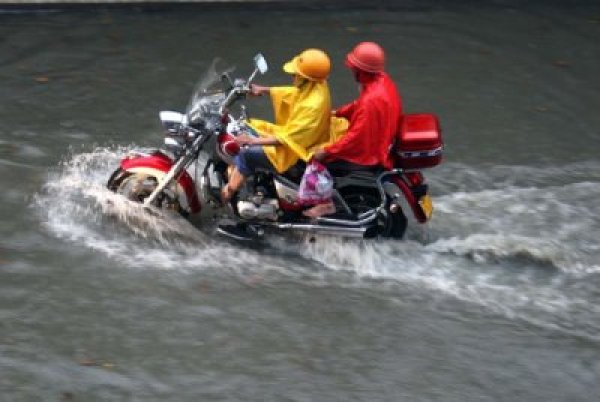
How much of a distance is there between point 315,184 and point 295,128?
0.46 m

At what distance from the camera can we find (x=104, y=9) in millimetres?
12391

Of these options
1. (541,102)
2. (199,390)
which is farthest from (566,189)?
(199,390)

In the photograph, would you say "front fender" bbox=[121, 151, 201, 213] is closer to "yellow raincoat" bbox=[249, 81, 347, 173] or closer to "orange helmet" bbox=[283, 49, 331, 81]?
"yellow raincoat" bbox=[249, 81, 347, 173]

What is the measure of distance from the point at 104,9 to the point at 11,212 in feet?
16.2

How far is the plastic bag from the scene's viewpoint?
755 cm

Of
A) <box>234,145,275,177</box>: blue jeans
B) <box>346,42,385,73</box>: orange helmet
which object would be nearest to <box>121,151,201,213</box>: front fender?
<box>234,145,275,177</box>: blue jeans

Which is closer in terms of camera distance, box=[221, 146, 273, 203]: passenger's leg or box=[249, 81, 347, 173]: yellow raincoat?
box=[249, 81, 347, 173]: yellow raincoat

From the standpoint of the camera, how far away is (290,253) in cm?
801

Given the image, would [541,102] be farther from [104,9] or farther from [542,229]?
[104,9]

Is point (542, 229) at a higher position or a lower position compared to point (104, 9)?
lower

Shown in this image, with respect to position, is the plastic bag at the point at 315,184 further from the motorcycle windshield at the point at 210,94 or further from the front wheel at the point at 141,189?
the front wheel at the point at 141,189

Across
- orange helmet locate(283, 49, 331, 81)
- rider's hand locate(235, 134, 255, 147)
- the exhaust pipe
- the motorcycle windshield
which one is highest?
orange helmet locate(283, 49, 331, 81)

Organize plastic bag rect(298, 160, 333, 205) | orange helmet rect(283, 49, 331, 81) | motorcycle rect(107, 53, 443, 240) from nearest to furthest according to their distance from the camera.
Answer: orange helmet rect(283, 49, 331, 81) → plastic bag rect(298, 160, 333, 205) → motorcycle rect(107, 53, 443, 240)

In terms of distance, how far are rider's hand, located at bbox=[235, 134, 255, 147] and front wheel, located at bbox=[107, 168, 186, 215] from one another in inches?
28.1
